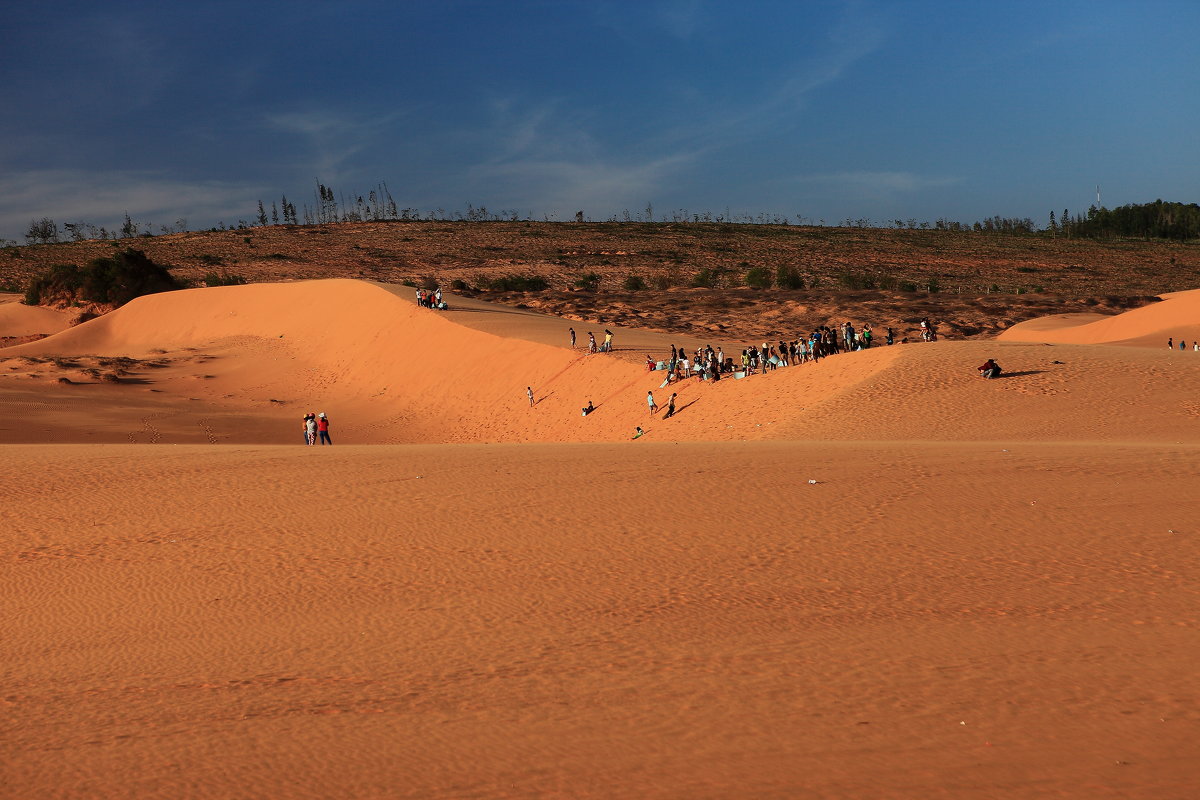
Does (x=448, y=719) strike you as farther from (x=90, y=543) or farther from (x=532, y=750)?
(x=90, y=543)

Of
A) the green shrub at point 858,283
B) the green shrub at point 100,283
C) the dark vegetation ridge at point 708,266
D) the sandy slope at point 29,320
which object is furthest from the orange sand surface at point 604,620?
the green shrub at point 858,283

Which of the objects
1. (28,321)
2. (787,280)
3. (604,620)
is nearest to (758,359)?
(604,620)

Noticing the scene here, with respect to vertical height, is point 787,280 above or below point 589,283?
below

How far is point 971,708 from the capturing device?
21.8ft

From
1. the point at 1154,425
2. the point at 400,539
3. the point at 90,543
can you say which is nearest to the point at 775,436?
the point at 1154,425

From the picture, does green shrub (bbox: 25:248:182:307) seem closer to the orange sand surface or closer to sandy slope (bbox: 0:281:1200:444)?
sandy slope (bbox: 0:281:1200:444)

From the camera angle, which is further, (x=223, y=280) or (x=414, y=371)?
(x=223, y=280)

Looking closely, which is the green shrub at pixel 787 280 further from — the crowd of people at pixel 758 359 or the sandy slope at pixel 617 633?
the sandy slope at pixel 617 633

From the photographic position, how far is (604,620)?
892 cm

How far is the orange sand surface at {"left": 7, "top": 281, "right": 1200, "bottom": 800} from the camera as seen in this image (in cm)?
600

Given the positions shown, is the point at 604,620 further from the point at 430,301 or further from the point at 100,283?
the point at 100,283

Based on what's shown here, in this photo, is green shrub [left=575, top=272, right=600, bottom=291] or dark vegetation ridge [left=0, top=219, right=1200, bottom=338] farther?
green shrub [left=575, top=272, right=600, bottom=291]

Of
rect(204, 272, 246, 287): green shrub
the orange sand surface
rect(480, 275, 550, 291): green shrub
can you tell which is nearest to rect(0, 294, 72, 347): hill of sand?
rect(204, 272, 246, 287): green shrub

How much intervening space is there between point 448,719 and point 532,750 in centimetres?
83
